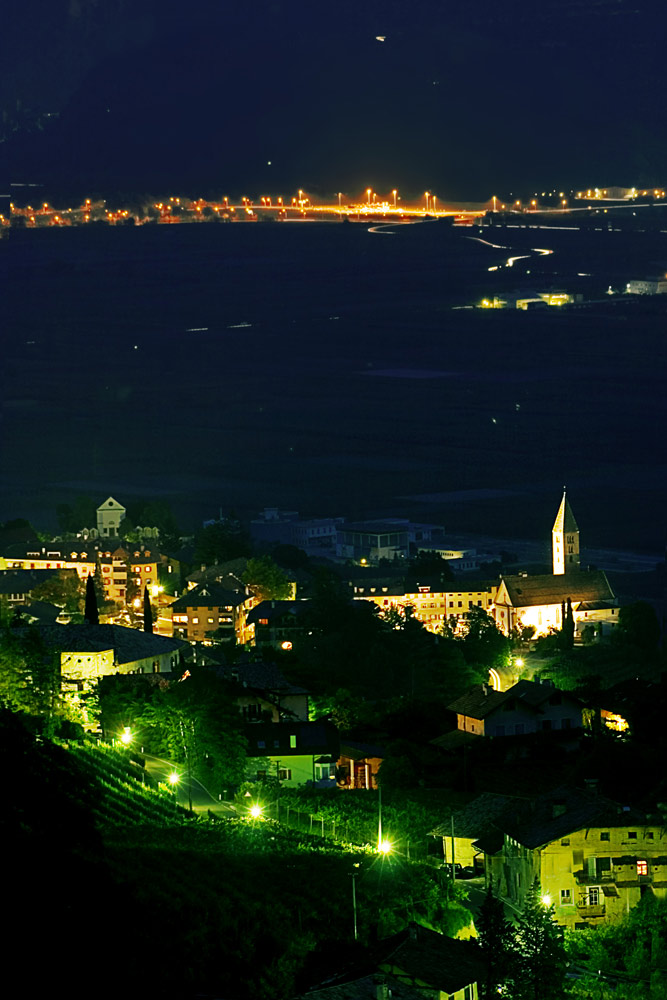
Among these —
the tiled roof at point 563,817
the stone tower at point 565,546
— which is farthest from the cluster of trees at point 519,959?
the stone tower at point 565,546

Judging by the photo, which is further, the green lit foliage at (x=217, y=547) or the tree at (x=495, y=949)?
the green lit foliage at (x=217, y=547)

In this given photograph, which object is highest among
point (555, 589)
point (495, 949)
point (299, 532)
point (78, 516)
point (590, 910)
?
point (495, 949)

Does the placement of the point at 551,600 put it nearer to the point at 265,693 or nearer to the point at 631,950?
the point at 265,693

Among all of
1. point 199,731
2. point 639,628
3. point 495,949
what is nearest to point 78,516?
point 639,628

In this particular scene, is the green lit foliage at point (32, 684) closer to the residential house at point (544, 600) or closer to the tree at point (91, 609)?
the tree at point (91, 609)

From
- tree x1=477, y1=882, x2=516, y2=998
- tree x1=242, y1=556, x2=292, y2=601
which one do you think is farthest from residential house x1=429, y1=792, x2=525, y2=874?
tree x1=242, y1=556, x2=292, y2=601

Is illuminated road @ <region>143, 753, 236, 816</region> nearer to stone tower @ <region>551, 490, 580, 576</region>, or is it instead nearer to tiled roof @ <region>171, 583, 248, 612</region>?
tiled roof @ <region>171, 583, 248, 612</region>
